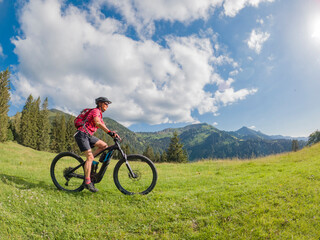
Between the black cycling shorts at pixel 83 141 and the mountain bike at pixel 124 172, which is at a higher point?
the black cycling shorts at pixel 83 141

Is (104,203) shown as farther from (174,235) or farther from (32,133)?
(32,133)

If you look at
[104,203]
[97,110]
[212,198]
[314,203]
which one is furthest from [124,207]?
[314,203]

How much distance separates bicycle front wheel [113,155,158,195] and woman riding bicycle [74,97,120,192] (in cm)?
87

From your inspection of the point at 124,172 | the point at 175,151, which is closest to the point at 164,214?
the point at 124,172

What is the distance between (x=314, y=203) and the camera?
446 centimetres

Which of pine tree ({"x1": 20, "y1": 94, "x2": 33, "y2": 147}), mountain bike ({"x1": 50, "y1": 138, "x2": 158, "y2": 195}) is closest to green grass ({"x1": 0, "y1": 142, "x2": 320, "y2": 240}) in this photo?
mountain bike ({"x1": 50, "y1": 138, "x2": 158, "y2": 195})

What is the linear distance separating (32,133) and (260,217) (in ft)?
253

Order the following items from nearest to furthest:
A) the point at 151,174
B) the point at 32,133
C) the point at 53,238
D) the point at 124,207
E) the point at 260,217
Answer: the point at 53,238 < the point at 260,217 < the point at 124,207 < the point at 151,174 < the point at 32,133

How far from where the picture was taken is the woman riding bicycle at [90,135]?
5.63 meters

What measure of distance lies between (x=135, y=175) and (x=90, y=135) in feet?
7.17

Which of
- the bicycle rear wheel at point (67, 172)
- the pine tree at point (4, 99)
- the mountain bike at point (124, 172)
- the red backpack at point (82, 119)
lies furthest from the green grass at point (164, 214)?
the pine tree at point (4, 99)

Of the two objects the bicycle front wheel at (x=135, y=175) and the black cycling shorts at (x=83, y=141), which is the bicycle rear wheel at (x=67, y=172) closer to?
the black cycling shorts at (x=83, y=141)

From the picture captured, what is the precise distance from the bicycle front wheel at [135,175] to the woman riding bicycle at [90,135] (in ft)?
2.85

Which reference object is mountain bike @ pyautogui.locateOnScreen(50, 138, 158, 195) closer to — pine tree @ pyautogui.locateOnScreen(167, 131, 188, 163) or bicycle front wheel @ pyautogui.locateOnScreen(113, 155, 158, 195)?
bicycle front wheel @ pyautogui.locateOnScreen(113, 155, 158, 195)
